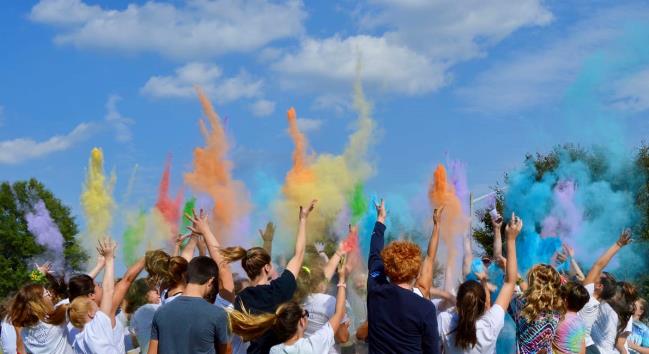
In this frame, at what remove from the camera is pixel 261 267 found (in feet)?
19.5

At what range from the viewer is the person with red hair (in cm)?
512

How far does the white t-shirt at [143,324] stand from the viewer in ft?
21.8

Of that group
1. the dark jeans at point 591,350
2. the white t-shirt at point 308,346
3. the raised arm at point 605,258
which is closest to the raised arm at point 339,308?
the white t-shirt at point 308,346

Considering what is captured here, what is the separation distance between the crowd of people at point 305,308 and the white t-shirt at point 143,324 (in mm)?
11

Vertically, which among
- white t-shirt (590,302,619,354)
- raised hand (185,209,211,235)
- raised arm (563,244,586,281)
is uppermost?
raised hand (185,209,211,235)

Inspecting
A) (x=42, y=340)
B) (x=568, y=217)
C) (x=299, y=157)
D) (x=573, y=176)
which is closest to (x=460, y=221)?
(x=568, y=217)

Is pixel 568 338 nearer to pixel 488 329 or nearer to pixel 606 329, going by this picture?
pixel 488 329

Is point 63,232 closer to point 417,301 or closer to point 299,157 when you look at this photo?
point 299,157

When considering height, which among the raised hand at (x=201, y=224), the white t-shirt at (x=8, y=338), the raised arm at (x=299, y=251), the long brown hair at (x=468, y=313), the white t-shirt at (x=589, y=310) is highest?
the raised hand at (x=201, y=224)

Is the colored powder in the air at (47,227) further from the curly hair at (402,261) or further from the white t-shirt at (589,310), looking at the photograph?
the curly hair at (402,261)

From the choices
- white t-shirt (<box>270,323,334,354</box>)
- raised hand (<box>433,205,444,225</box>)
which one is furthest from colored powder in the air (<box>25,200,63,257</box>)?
white t-shirt (<box>270,323,334,354</box>)

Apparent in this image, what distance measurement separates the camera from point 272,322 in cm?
529

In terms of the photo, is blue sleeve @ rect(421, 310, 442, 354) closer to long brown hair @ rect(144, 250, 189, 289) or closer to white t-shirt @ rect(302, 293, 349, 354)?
white t-shirt @ rect(302, 293, 349, 354)

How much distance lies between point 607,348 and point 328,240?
17023 mm
